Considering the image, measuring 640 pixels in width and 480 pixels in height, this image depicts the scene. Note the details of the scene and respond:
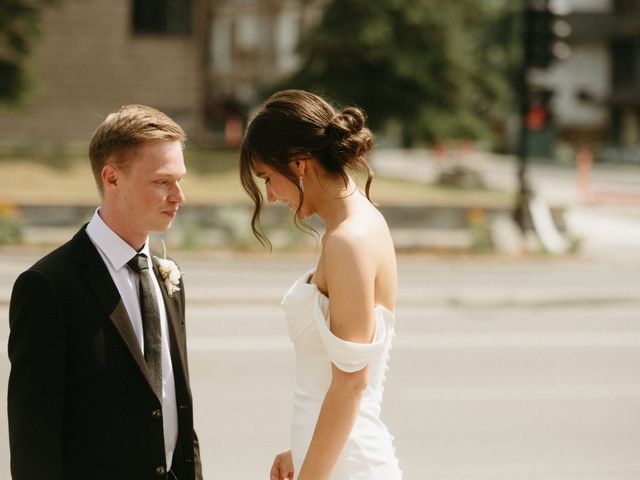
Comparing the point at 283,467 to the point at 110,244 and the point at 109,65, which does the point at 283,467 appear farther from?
the point at 109,65

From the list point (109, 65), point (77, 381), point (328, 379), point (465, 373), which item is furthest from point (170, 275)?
point (109, 65)

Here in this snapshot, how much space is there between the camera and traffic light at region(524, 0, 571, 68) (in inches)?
672

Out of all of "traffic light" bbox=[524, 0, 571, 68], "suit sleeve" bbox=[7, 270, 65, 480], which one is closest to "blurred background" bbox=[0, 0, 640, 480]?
"traffic light" bbox=[524, 0, 571, 68]

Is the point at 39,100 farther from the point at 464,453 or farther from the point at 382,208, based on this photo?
the point at 464,453

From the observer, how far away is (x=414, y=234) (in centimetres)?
1872

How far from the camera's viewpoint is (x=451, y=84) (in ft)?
81.5

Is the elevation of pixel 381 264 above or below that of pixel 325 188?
below

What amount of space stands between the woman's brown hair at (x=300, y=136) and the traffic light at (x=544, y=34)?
15.5 metres

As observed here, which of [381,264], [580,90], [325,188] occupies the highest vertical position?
[325,188]

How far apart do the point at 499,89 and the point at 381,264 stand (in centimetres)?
2434

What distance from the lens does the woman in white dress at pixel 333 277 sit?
7.88 feet

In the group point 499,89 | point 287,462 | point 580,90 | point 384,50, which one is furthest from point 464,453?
point 580,90

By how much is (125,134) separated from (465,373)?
6685mm

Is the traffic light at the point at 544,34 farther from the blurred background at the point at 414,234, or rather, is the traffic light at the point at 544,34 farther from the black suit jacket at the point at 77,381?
the black suit jacket at the point at 77,381
